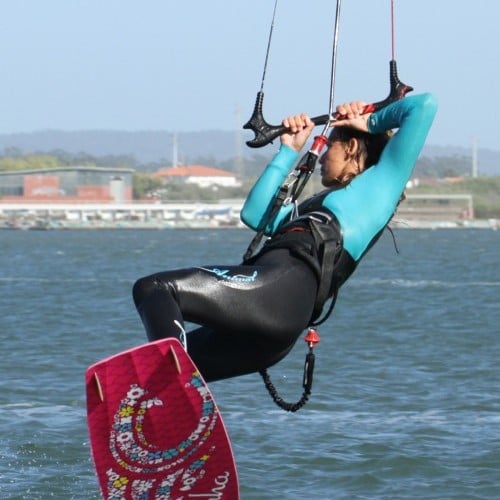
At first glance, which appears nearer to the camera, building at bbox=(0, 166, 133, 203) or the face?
the face

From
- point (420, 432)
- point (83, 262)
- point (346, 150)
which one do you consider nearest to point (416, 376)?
point (420, 432)

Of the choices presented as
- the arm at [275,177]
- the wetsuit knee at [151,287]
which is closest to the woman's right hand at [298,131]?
the arm at [275,177]

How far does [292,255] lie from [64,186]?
116445mm

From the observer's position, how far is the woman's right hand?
534 cm

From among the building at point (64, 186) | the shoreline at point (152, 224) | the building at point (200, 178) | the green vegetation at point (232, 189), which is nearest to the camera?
the shoreline at point (152, 224)

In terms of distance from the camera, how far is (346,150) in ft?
17.4

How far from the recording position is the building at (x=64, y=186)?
117625 millimetres

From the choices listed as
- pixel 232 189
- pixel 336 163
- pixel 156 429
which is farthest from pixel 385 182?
pixel 232 189

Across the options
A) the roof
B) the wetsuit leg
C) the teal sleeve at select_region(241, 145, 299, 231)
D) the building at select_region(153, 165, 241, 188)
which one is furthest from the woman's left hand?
the roof

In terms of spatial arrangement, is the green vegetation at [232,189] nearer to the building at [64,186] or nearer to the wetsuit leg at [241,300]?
the building at [64,186]

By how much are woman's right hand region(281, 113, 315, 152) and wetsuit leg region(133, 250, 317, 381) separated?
22.1 inches

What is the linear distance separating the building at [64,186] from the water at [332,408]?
95.1 meters

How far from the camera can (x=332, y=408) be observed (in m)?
10.4

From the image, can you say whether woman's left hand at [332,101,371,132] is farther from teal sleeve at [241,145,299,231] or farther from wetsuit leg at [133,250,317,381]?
wetsuit leg at [133,250,317,381]
